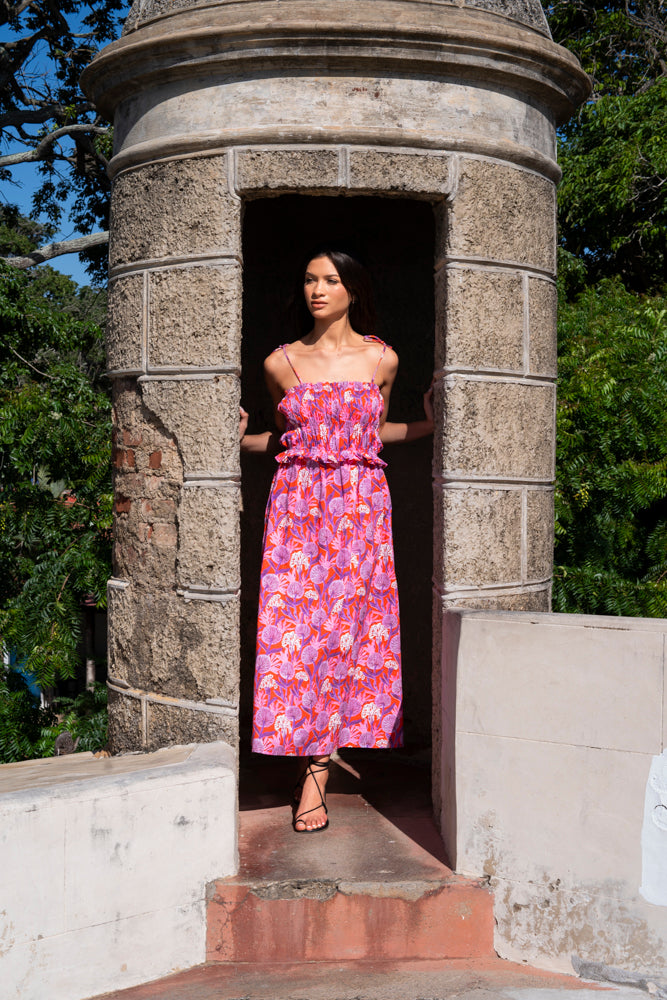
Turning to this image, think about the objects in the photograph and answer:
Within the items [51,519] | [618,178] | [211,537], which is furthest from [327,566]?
[618,178]

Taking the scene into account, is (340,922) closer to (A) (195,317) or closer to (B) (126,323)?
(A) (195,317)

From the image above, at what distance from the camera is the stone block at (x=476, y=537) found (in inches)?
130

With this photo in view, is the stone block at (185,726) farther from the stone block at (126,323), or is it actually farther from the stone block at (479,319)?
the stone block at (479,319)

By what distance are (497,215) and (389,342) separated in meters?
1.52

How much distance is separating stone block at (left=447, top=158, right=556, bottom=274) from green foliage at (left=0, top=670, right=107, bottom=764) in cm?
294

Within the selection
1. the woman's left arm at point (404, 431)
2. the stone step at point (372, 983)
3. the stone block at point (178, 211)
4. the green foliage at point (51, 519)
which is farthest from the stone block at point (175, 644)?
the green foliage at point (51, 519)

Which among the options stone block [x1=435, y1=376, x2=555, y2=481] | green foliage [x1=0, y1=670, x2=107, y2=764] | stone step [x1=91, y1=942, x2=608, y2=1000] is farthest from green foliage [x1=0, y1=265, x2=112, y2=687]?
stone block [x1=435, y1=376, x2=555, y2=481]

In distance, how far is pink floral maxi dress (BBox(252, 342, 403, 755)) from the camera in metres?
3.57

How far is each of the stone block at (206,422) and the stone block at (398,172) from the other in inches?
31.2

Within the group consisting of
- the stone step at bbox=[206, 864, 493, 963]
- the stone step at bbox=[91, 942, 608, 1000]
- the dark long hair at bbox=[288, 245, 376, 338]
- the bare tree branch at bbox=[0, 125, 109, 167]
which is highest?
the bare tree branch at bbox=[0, 125, 109, 167]

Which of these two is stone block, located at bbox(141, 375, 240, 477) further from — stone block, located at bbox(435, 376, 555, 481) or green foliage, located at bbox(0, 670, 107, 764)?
green foliage, located at bbox(0, 670, 107, 764)

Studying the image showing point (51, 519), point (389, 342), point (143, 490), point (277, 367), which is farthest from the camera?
point (51, 519)

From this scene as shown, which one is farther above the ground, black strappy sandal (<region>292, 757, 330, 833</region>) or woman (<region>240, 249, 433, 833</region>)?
woman (<region>240, 249, 433, 833</region>)

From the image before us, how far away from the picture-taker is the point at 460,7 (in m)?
3.29
